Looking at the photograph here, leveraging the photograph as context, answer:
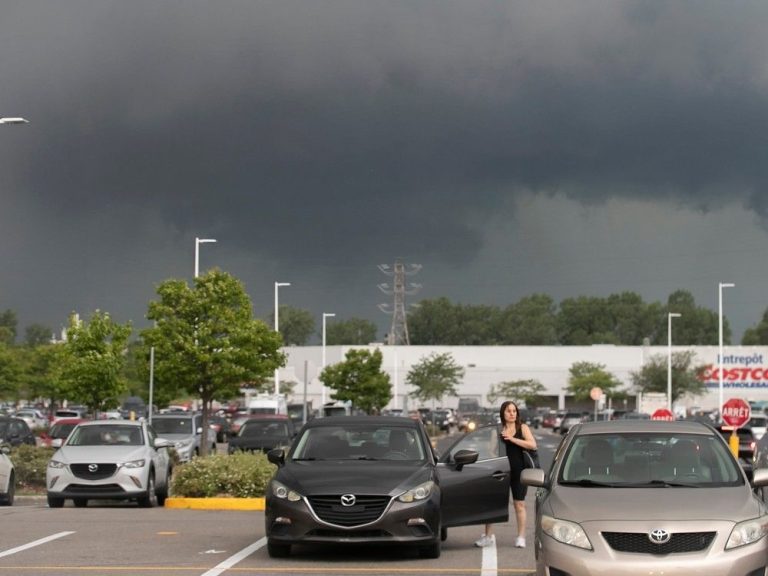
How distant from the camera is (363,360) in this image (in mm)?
78750

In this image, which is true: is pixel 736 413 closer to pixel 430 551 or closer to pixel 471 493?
pixel 471 493

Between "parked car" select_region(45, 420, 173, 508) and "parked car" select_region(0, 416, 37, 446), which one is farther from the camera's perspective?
"parked car" select_region(0, 416, 37, 446)

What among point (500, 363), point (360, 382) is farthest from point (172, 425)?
point (500, 363)

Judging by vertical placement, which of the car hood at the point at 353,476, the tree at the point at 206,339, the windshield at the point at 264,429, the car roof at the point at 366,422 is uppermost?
the tree at the point at 206,339

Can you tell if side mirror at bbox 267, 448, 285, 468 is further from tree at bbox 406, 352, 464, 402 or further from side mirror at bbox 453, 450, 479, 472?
tree at bbox 406, 352, 464, 402

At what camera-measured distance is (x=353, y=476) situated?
14.6 m

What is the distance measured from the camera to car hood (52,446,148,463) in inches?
933

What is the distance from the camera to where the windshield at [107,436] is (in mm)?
24844

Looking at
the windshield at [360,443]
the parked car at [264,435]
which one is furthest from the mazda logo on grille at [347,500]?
the parked car at [264,435]

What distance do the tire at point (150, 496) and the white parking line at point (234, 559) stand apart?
739 centimetres

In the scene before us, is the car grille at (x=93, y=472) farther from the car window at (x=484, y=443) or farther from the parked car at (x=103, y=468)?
the car window at (x=484, y=443)

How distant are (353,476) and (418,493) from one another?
2.31ft

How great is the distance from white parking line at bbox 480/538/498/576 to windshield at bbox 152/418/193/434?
2564 cm

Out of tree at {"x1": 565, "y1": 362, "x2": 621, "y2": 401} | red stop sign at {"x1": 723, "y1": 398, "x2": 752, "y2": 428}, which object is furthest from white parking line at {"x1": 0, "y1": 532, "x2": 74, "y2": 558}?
tree at {"x1": 565, "y1": 362, "x2": 621, "y2": 401}
